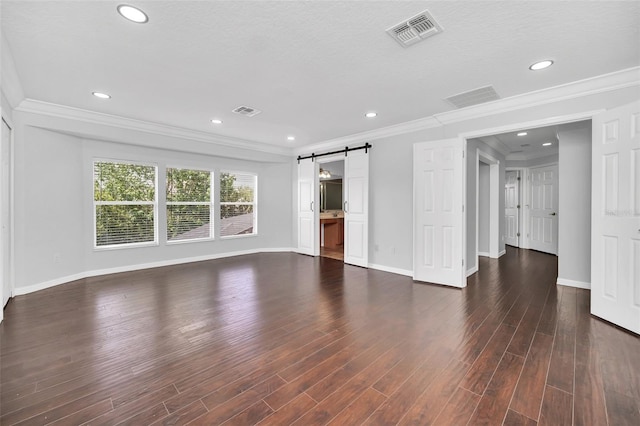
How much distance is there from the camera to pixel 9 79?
2.85 m

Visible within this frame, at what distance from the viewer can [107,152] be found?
4.65m

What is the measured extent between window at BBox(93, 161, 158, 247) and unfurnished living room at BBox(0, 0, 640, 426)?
34 mm

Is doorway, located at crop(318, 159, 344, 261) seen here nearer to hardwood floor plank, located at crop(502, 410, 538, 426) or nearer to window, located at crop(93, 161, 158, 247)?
window, located at crop(93, 161, 158, 247)

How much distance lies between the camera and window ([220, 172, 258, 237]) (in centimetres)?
625

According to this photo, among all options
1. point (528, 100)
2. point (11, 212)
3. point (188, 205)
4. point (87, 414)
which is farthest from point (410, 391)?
point (188, 205)

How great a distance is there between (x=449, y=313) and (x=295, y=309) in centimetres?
168

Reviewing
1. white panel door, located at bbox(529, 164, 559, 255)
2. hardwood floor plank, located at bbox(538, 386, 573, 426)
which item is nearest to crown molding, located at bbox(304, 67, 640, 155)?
hardwood floor plank, located at bbox(538, 386, 573, 426)

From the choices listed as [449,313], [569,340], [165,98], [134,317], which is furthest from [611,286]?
[165,98]

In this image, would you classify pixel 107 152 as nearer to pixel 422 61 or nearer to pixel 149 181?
pixel 149 181

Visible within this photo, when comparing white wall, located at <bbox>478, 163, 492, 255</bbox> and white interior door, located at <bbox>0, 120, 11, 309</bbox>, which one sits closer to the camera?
white interior door, located at <bbox>0, 120, 11, 309</bbox>

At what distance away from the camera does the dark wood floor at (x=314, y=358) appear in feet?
5.25

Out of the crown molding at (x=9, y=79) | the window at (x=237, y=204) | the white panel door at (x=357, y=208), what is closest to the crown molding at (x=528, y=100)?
the white panel door at (x=357, y=208)

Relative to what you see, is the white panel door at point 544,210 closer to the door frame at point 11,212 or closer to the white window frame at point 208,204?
the white window frame at point 208,204

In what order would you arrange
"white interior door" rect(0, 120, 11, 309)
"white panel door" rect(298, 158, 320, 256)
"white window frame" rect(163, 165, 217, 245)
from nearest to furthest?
"white interior door" rect(0, 120, 11, 309) → "white window frame" rect(163, 165, 217, 245) → "white panel door" rect(298, 158, 320, 256)
